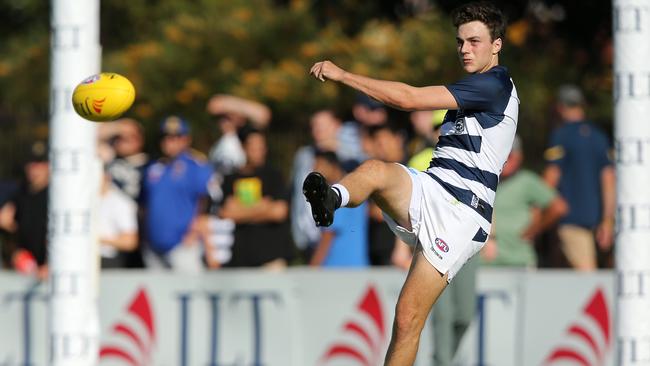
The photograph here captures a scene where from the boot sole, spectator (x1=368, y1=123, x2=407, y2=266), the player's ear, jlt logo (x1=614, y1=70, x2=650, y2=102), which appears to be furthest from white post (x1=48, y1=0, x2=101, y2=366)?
jlt logo (x1=614, y1=70, x2=650, y2=102)

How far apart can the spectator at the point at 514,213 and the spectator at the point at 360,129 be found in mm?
1575

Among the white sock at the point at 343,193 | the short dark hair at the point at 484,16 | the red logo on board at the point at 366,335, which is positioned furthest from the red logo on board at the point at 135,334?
the short dark hair at the point at 484,16

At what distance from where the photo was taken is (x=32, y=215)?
13.6 meters

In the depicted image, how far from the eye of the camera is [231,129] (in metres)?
14.9

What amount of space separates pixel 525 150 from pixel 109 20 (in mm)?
13179

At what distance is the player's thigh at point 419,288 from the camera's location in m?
8.46

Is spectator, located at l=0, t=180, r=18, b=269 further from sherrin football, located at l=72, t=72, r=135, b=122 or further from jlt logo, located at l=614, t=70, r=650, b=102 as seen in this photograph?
jlt logo, located at l=614, t=70, r=650, b=102

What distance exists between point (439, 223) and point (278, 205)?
4.70 metres

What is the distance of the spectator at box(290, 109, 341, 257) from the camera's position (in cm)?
1395

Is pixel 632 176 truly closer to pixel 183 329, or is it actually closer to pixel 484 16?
pixel 484 16

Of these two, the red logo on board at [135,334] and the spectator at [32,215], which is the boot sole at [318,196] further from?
the spectator at [32,215]

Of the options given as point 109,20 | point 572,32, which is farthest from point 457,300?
point 109,20

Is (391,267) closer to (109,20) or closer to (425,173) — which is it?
(425,173)

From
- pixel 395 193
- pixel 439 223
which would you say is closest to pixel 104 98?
pixel 395 193
